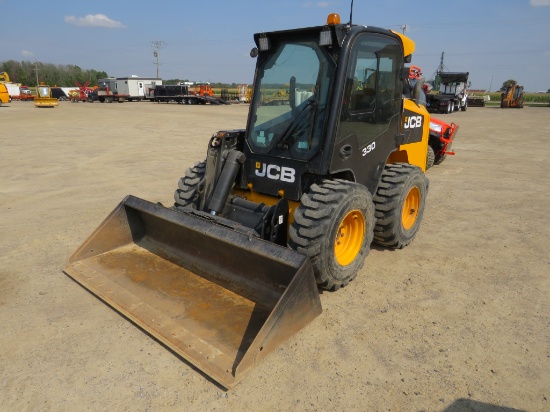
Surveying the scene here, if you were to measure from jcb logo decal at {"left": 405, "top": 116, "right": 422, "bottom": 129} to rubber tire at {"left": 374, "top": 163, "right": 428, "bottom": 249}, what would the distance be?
58 centimetres

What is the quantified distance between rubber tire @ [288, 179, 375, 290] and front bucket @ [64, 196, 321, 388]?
1.01ft

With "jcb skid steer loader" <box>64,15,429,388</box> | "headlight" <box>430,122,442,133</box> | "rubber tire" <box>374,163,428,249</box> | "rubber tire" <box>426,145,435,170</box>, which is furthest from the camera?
"headlight" <box>430,122,442,133</box>

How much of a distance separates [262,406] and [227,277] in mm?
1237

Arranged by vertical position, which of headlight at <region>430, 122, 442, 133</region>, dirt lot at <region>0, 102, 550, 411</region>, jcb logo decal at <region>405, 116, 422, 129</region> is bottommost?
dirt lot at <region>0, 102, 550, 411</region>

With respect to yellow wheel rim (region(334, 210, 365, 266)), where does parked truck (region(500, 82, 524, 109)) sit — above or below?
above

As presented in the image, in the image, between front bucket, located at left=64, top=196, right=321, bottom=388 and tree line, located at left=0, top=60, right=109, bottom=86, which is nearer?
front bucket, located at left=64, top=196, right=321, bottom=388

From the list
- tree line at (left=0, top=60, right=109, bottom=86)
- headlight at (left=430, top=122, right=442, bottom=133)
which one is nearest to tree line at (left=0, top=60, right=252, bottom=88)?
tree line at (left=0, top=60, right=109, bottom=86)

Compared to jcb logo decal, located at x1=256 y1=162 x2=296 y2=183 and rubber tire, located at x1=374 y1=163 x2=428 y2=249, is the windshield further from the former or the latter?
rubber tire, located at x1=374 y1=163 x2=428 y2=249

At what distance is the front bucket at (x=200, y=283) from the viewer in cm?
272

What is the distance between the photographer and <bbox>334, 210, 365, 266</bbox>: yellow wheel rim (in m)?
3.65

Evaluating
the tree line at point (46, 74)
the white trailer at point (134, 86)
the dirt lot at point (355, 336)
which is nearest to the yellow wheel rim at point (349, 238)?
the dirt lot at point (355, 336)

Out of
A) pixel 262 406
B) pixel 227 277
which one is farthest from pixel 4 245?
pixel 262 406

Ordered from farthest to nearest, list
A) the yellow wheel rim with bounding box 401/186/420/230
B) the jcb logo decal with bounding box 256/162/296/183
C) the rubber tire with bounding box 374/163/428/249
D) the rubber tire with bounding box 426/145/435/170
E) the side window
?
the rubber tire with bounding box 426/145/435/170 → the yellow wheel rim with bounding box 401/186/420/230 → the rubber tire with bounding box 374/163/428/249 → the jcb logo decal with bounding box 256/162/296/183 → the side window

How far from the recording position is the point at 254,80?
4.14 meters
